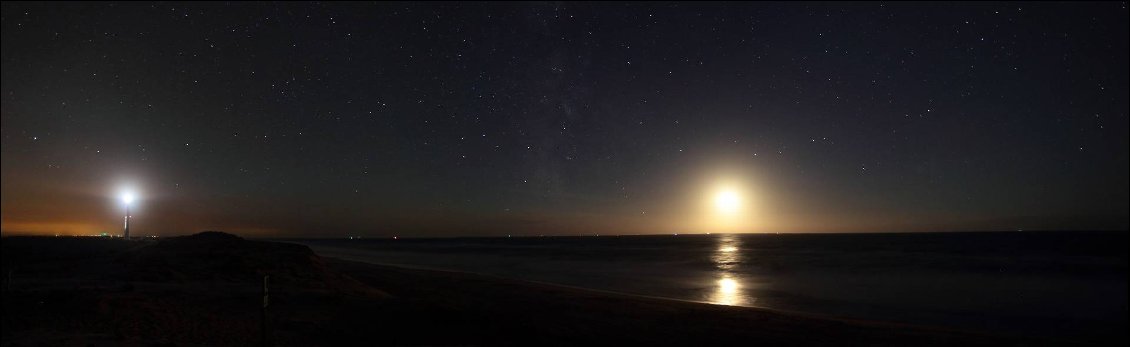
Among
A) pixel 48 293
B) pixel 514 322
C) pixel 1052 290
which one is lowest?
pixel 1052 290

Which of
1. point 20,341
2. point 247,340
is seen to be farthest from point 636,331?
point 20,341

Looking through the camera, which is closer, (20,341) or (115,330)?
(20,341)

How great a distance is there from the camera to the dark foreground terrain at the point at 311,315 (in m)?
13.1

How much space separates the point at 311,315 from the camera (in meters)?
16.4

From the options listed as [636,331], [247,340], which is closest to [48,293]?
[247,340]

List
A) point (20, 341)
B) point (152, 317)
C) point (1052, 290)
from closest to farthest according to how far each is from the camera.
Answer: point (20, 341) < point (152, 317) < point (1052, 290)

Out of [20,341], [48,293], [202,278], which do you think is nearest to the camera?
[20,341]

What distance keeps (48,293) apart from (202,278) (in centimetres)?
713

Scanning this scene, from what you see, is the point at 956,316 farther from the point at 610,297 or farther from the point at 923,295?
the point at 610,297

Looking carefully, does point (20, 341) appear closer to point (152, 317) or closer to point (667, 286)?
point (152, 317)

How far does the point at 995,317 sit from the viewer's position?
83.7ft

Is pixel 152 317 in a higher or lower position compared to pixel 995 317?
higher

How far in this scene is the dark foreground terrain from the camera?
13.1 m

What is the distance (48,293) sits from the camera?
15430 millimetres
